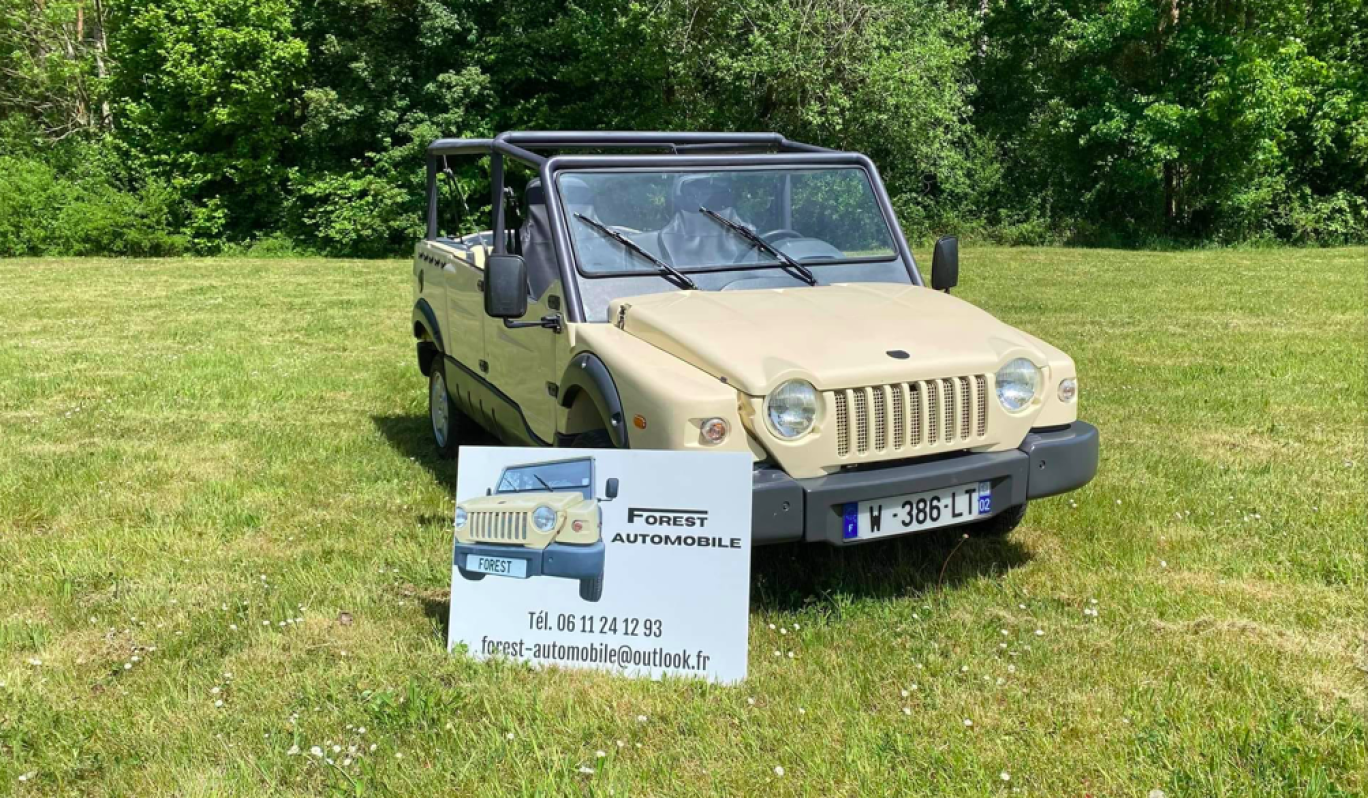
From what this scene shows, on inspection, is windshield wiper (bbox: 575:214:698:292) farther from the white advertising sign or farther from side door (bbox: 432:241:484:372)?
the white advertising sign

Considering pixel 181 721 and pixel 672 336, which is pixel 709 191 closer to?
pixel 672 336

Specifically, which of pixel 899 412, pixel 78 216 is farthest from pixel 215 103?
pixel 899 412

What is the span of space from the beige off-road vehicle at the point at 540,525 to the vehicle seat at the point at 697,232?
164cm

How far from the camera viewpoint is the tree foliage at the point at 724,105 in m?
23.7

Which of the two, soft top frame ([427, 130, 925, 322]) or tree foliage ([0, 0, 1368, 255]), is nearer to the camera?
soft top frame ([427, 130, 925, 322])

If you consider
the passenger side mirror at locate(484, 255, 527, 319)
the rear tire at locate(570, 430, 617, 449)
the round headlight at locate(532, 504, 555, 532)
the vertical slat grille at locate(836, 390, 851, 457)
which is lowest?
the round headlight at locate(532, 504, 555, 532)

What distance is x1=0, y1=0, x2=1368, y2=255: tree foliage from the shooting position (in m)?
23.7

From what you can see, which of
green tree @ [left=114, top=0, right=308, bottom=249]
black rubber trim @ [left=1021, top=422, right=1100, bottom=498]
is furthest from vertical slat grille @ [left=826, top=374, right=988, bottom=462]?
green tree @ [left=114, top=0, right=308, bottom=249]

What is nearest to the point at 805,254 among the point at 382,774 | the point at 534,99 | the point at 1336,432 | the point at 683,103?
the point at 382,774

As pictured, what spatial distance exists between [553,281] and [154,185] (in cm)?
2492

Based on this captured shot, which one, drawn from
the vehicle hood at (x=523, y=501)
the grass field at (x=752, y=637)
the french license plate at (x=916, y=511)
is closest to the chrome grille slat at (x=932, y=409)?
the french license plate at (x=916, y=511)

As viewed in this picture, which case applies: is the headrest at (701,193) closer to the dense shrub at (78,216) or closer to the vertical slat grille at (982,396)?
the vertical slat grille at (982,396)

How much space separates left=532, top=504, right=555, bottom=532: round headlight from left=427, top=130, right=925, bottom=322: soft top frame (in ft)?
4.07

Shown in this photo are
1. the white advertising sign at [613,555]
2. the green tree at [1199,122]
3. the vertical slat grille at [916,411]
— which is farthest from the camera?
the green tree at [1199,122]
